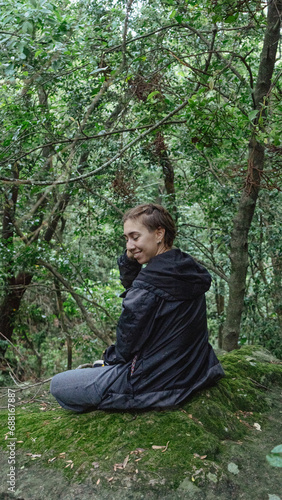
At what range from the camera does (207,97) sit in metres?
3.35

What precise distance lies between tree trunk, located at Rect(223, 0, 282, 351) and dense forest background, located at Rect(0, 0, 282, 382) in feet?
0.04

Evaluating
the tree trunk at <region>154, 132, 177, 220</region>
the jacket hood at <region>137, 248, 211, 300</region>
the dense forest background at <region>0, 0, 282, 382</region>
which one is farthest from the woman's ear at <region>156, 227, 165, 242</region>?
the tree trunk at <region>154, 132, 177, 220</region>

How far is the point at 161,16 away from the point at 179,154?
1879mm

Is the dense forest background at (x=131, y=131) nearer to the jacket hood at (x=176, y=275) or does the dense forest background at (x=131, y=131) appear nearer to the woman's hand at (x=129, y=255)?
the woman's hand at (x=129, y=255)

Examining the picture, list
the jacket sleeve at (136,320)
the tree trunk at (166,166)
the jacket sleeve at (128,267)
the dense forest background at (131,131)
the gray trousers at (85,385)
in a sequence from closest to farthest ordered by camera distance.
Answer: the jacket sleeve at (136,320), the gray trousers at (85,385), the jacket sleeve at (128,267), the dense forest background at (131,131), the tree trunk at (166,166)

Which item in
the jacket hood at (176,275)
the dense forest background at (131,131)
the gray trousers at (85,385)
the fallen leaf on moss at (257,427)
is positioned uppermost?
the dense forest background at (131,131)

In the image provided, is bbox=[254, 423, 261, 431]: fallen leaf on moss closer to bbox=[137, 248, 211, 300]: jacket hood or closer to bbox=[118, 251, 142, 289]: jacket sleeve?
bbox=[137, 248, 211, 300]: jacket hood

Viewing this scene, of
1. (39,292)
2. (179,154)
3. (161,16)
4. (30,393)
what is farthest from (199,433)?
(39,292)

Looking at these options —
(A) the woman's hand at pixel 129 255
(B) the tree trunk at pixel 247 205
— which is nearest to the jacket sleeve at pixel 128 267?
(A) the woman's hand at pixel 129 255

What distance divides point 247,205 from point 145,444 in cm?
281

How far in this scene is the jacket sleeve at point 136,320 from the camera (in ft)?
8.19

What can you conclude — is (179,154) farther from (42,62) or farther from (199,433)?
(199,433)

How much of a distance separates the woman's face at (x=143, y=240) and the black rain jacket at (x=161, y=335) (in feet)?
0.49

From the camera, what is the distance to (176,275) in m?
2.55
